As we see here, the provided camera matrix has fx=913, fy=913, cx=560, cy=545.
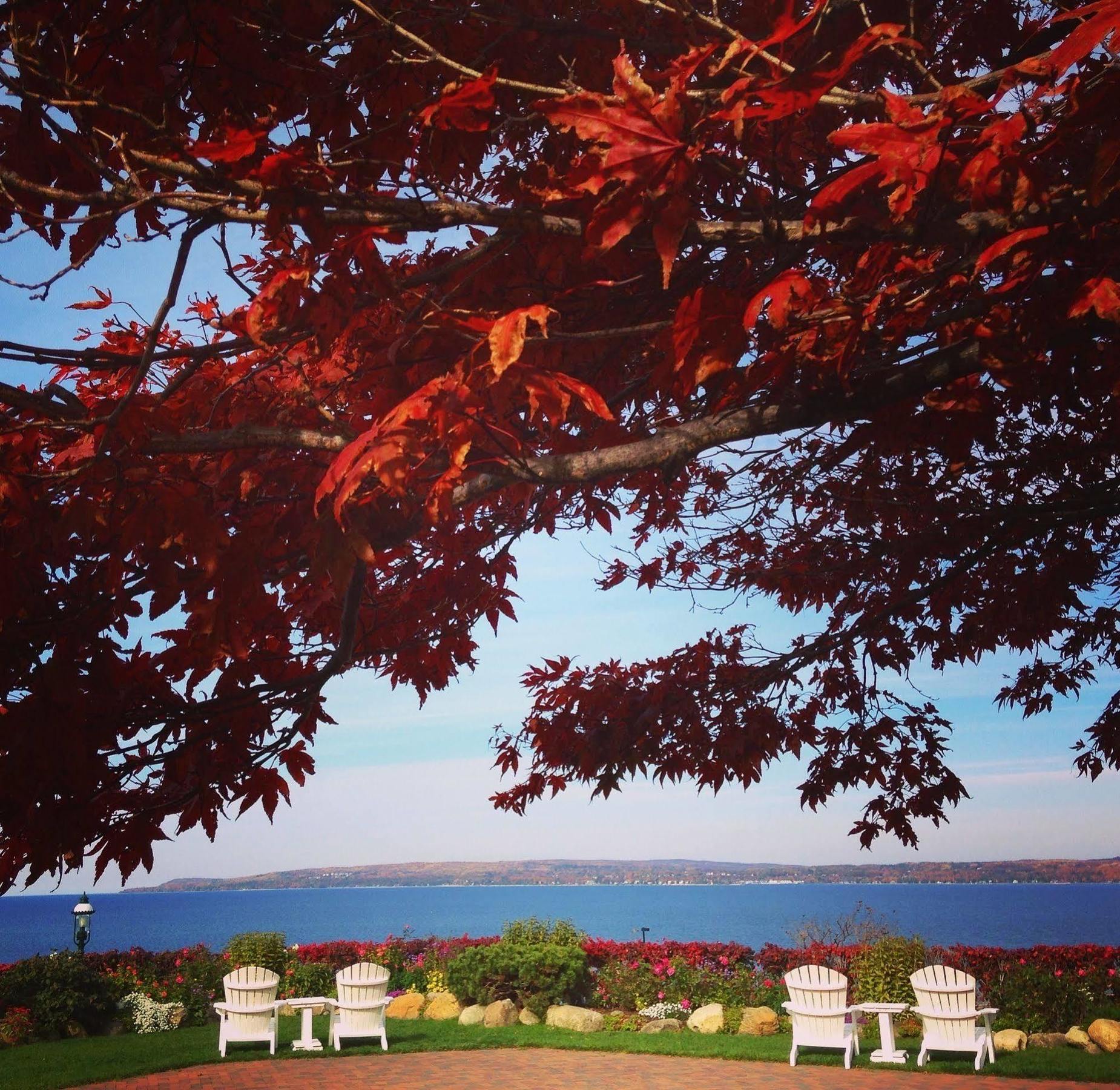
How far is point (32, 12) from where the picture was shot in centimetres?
271

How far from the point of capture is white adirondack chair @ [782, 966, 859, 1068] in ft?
33.9

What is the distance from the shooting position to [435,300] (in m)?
2.93

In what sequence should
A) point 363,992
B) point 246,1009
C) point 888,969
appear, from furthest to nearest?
point 888,969 < point 363,992 < point 246,1009

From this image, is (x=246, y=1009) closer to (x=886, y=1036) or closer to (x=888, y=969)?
(x=886, y=1036)

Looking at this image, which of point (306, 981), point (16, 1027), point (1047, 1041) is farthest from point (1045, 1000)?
point (16, 1027)

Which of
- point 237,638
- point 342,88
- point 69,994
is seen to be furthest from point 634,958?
point 342,88

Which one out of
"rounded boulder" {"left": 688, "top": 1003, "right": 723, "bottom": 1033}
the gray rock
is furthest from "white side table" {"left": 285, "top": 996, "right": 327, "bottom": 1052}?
the gray rock

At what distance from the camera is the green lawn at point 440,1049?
9773 millimetres

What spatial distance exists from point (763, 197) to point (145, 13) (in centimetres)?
210

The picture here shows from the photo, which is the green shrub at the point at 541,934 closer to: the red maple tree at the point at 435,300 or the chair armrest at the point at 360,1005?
the chair armrest at the point at 360,1005

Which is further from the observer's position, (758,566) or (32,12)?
(758,566)

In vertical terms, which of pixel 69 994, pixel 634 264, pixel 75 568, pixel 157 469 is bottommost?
pixel 69 994

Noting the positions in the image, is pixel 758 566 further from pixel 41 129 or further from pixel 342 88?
pixel 41 129

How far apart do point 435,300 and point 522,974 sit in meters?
13.0
